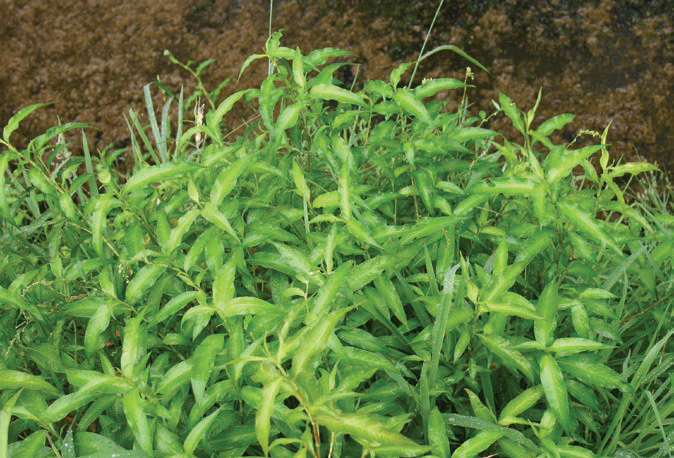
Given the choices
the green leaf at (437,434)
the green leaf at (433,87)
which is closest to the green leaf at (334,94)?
the green leaf at (433,87)

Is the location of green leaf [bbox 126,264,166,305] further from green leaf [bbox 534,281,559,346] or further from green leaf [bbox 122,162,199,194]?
green leaf [bbox 534,281,559,346]

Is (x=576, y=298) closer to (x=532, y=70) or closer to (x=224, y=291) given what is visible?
(x=224, y=291)

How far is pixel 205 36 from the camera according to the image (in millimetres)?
3375

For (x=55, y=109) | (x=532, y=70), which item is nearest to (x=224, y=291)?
(x=532, y=70)

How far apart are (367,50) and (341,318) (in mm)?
2371

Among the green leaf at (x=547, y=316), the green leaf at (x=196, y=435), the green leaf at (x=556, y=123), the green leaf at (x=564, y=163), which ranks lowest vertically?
the green leaf at (x=547, y=316)

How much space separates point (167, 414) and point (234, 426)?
12 centimetres

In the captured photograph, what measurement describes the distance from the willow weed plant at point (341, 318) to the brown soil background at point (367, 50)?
59.4 inches

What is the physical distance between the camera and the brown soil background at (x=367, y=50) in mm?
2891

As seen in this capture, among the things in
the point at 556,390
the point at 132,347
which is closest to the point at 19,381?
the point at 132,347

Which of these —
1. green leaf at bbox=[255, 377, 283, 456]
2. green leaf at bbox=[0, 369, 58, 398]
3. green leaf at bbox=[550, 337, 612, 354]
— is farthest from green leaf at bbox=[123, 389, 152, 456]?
green leaf at bbox=[550, 337, 612, 354]

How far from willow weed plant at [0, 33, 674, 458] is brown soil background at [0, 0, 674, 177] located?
4.95 ft

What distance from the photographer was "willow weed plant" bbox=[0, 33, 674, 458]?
103cm

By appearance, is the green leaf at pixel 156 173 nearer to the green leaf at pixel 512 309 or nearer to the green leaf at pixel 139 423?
the green leaf at pixel 139 423
